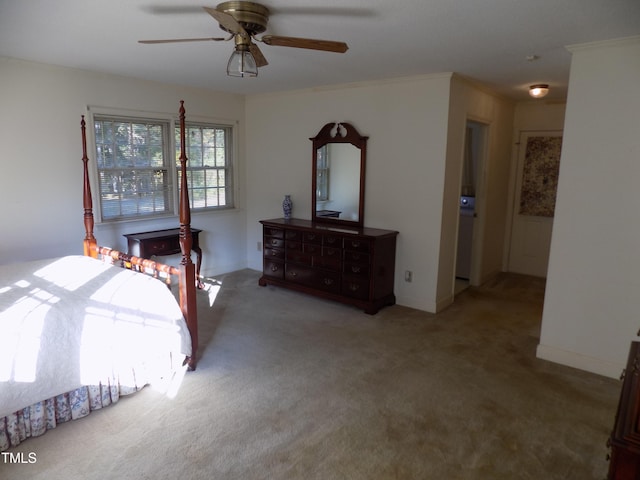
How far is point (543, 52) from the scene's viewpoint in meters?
3.18

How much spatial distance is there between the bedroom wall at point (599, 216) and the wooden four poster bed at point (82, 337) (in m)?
2.72

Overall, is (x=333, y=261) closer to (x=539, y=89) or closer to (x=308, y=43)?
(x=308, y=43)

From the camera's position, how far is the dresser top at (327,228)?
14.2ft

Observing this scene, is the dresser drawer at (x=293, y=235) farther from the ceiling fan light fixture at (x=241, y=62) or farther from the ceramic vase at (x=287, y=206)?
the ceiling fan light fixture at (x=241, y=62)

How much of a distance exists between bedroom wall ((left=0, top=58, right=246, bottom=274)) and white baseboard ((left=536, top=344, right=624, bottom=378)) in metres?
4.10

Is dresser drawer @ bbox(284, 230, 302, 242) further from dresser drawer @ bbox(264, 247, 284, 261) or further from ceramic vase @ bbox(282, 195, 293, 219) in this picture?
ceramic vase @ bbox(282, 195, 293, 219)

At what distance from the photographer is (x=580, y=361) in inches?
126

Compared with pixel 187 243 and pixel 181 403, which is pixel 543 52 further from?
pixel 181 403

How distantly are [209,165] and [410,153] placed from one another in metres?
2.57

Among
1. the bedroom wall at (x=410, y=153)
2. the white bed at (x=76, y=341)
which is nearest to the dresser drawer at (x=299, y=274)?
the bedroom wall at (x=410, y=153)

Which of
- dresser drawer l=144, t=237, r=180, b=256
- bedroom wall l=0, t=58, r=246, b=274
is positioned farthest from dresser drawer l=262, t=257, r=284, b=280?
bedroom wall l=0, t=58, r=246, b=274

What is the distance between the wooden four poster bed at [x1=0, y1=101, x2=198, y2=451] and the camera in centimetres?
217

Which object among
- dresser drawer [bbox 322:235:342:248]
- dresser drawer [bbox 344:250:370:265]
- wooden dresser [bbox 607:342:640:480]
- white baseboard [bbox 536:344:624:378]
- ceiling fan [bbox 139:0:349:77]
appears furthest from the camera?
dresser drawer [bbox 322:235:342:248]

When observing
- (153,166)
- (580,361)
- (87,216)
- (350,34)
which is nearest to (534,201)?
(580,361)
